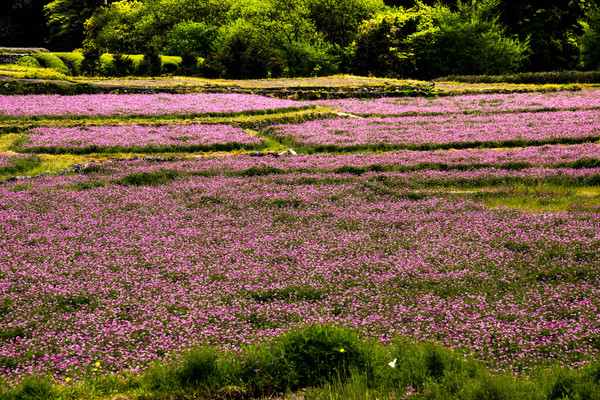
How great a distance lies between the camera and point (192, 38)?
203 ft

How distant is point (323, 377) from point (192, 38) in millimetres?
62647

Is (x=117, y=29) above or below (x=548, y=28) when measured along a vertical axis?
below

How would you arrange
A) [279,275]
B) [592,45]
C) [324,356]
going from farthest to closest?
[592,45] → [279,275] → [324,356]

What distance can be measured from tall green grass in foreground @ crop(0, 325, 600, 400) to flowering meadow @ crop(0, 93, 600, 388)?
383 millimetres

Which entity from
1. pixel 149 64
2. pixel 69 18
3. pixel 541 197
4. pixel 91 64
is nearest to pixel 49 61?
pixel 91 64

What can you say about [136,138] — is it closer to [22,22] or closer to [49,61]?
[49,61]

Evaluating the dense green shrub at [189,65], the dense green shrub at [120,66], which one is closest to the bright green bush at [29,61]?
the dense green shrub at [120,66]

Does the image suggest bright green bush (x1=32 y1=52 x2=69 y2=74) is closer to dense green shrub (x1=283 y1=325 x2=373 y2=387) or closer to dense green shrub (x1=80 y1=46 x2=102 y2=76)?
dense green shrub (x1=80 y1=46 x2=102 y2=76)

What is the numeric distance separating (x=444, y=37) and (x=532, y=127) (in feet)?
155

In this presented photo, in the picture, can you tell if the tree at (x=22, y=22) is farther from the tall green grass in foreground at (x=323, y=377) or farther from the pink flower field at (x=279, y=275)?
the tall green grass in foreground at (x=323, y=377)

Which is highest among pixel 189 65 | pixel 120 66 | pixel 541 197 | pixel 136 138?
pixel 189 65

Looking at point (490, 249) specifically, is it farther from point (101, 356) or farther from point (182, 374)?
point (101, 356)

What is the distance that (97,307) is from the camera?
6.61 meters

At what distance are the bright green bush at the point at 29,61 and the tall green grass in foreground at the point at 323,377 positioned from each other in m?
50.1
